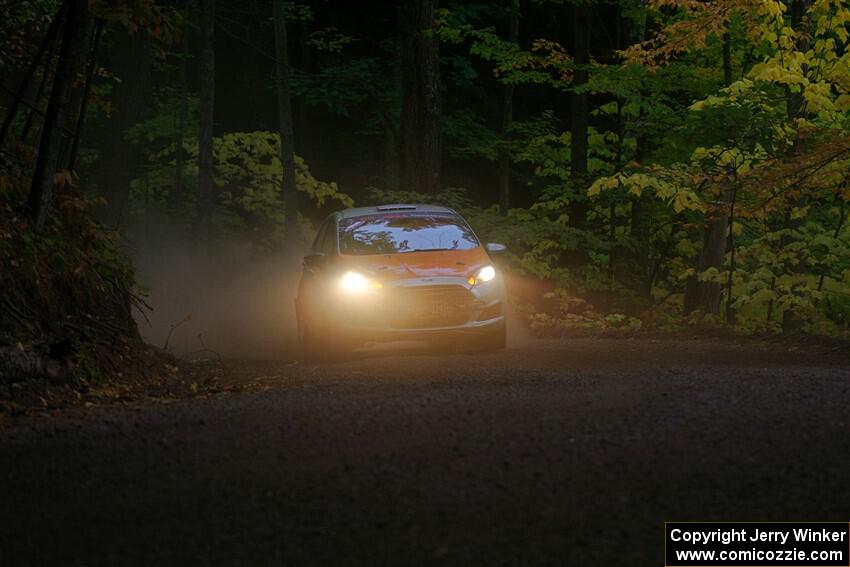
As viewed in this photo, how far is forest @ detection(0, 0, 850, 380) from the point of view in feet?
40.5

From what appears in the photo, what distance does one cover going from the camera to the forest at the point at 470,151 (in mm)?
12359

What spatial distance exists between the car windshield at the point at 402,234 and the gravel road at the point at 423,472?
4225mm

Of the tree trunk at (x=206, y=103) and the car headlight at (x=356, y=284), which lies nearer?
the car headlight at (x=356, y=284)

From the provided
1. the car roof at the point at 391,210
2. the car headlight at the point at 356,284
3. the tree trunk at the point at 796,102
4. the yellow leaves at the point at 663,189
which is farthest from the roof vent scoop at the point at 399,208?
the tree trunk at the point at 796,102

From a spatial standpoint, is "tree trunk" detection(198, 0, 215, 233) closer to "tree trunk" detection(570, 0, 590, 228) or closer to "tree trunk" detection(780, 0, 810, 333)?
"tree trunk" detection(570, 0, 590, 228)

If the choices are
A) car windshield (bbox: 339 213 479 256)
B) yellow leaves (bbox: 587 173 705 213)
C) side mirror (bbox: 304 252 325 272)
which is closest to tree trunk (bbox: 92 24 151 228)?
side mirror (bbox: 304 252 325 272)

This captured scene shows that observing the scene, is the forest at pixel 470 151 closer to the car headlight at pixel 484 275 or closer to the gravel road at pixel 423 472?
the gravel road at pixel 423 472

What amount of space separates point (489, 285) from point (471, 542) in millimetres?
8623

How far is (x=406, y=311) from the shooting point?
507 inches

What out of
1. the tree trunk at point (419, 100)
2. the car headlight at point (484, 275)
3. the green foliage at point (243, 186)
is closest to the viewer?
the car headlight at point (484, 275)

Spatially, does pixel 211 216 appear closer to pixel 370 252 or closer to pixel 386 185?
pixel 386 185

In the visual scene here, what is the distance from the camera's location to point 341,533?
4.98 m

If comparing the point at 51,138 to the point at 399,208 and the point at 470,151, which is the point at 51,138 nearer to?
the point at 399,208

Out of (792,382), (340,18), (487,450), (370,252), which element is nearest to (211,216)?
(340,18)
